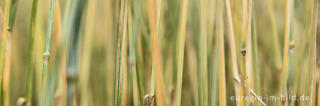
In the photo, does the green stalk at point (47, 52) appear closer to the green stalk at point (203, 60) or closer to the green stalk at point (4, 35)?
the green stalk at point (4, 35)

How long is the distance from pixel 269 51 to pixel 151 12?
0.99ft

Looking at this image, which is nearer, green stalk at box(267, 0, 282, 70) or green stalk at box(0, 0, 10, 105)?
green stalk at box(0, 0, 10, 105)

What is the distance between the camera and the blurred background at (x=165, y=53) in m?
0.37

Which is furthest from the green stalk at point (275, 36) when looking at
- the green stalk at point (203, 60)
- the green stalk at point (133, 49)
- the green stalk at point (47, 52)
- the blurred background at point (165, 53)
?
the green stalk at point (47, 52)

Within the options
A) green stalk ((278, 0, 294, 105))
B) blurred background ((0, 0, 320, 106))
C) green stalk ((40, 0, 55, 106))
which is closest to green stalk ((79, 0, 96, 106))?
blurred background ((0, 0, 320, 106))

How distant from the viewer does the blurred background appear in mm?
373

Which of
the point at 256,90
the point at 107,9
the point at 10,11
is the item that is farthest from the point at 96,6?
the point at 256,90

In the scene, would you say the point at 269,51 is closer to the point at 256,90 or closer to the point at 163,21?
the point at 256,90

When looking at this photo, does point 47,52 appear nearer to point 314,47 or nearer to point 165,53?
point 165,53

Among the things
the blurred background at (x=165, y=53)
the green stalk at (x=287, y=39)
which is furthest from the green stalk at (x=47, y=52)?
the green stalk at (x=287, y=39)

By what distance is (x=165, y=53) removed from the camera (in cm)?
44

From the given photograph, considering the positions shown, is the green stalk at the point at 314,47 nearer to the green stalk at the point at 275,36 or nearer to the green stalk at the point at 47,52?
the green stalk at the point at 275,36

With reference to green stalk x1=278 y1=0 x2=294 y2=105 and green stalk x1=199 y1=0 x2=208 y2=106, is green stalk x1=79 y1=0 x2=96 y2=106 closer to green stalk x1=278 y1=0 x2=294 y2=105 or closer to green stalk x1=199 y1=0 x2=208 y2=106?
green stalk x1=199 y1=0 x2=208 y2=106

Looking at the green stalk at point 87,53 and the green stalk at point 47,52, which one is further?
the green stalk at point 87,53
